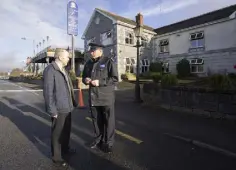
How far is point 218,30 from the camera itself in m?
24.3

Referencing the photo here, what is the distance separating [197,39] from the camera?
87.6 ft

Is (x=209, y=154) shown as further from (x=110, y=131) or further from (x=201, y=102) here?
(x=201, y=102)

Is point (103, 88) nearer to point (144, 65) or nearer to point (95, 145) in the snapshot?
point (95, 145)

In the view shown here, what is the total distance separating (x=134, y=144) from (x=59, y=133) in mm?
1624

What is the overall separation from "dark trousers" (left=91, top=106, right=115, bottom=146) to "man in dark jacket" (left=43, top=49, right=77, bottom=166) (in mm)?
677

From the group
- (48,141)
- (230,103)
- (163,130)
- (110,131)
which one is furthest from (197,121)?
(48,141)

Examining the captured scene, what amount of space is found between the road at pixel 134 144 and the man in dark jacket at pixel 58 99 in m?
0.33

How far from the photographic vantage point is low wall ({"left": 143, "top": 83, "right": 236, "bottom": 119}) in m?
7.09

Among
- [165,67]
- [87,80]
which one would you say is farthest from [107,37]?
[87,80]

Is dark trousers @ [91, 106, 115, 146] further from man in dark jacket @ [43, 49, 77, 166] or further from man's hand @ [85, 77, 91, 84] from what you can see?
man in dark jacket @ [43, 49, 77, 166]

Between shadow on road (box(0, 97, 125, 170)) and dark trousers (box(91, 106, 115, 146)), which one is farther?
dark trousers (box(91, 106, 115, 146))

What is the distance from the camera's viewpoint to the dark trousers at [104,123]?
4531 millimetres

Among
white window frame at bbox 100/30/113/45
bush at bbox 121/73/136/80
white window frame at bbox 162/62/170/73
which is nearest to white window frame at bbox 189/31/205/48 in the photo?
white window frame at bbox 162/62/170/73

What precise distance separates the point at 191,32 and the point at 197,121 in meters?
22.1
